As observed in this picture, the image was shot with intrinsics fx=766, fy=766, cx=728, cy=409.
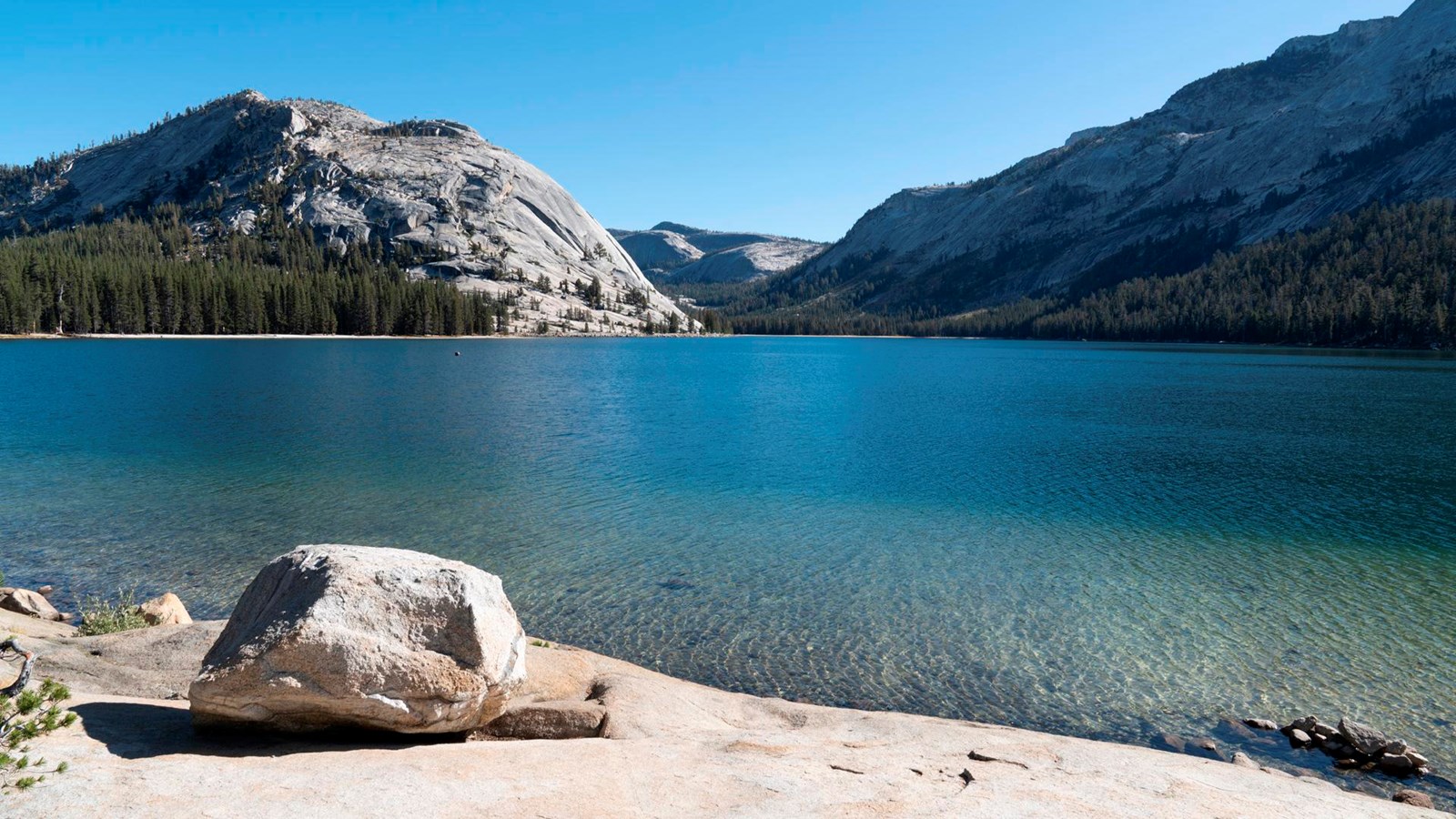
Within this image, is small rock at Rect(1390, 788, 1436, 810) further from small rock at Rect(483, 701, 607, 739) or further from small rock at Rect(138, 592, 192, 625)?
small rock at Rect(138, 592, 192, 625)

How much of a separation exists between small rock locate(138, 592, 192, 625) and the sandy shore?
215 cm

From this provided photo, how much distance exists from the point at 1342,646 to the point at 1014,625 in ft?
24.1

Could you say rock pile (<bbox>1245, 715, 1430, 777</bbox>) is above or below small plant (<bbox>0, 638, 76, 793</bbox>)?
below

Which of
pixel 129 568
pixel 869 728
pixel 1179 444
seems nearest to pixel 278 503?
pixel 129 568

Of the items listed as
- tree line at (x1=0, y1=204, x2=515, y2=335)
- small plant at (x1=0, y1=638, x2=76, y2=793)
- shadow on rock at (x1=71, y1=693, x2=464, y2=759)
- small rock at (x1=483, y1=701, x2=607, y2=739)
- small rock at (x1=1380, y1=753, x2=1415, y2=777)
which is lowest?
small rock at (x1=1380, y1=753, x2=1415, y2=777)

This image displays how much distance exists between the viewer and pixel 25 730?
8031 millimetres

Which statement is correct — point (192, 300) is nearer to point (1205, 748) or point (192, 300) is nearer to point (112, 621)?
point (112, 621)

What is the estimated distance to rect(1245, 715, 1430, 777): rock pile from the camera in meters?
12.9

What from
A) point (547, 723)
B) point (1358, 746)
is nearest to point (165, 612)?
point (547, 723)

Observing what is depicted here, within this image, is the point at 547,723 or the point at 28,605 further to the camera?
the point at 28,605


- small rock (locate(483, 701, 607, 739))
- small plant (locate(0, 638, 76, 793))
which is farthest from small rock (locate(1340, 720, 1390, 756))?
small plant (locate(0, 638, 76, 793))

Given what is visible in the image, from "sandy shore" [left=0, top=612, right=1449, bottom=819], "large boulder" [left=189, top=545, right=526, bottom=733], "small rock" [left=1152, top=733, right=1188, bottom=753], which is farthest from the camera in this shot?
"small rock" [left=1152, top=733, right=1188, bottom=753]

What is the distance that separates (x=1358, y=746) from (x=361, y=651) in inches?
642

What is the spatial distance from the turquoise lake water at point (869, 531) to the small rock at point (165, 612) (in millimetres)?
2139
